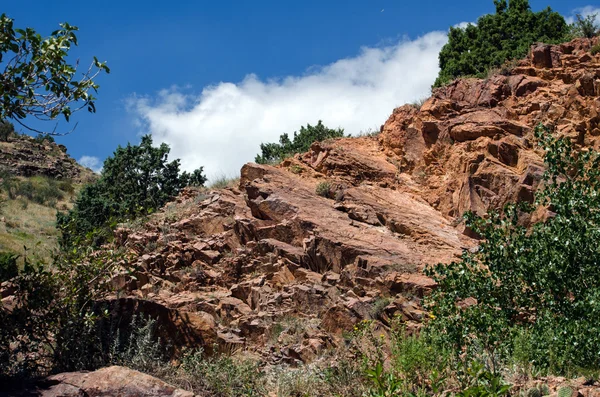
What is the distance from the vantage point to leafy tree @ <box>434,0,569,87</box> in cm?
2369

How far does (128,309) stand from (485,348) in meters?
5.66

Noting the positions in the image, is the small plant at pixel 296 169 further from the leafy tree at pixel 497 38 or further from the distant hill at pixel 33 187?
the distant hill at pixel 33 187

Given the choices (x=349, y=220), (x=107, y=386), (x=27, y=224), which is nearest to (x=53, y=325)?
(x=107, y=386)

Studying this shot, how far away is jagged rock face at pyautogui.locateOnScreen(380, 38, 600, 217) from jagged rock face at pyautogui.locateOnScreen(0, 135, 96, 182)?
1323 inches

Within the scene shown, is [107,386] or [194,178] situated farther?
[194,178]

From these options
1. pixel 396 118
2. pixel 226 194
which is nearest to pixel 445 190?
pixel 396 118

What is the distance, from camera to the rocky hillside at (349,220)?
12.3 metres

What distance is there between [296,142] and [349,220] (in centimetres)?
1170

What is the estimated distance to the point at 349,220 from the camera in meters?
15.3

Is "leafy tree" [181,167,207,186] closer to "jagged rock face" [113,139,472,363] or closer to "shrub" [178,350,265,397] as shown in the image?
"jagged rock face" [113,139,472,363]

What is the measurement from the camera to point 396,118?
19781mm

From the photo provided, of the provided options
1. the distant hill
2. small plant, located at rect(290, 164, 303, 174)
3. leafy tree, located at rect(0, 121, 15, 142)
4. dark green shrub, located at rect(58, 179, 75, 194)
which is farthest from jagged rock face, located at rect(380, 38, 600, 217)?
leafy tree, located at rect(0, 121, 15, 142)

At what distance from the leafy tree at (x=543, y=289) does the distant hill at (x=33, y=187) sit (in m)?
21.6

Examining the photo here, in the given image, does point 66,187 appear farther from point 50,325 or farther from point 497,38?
point 50,325
